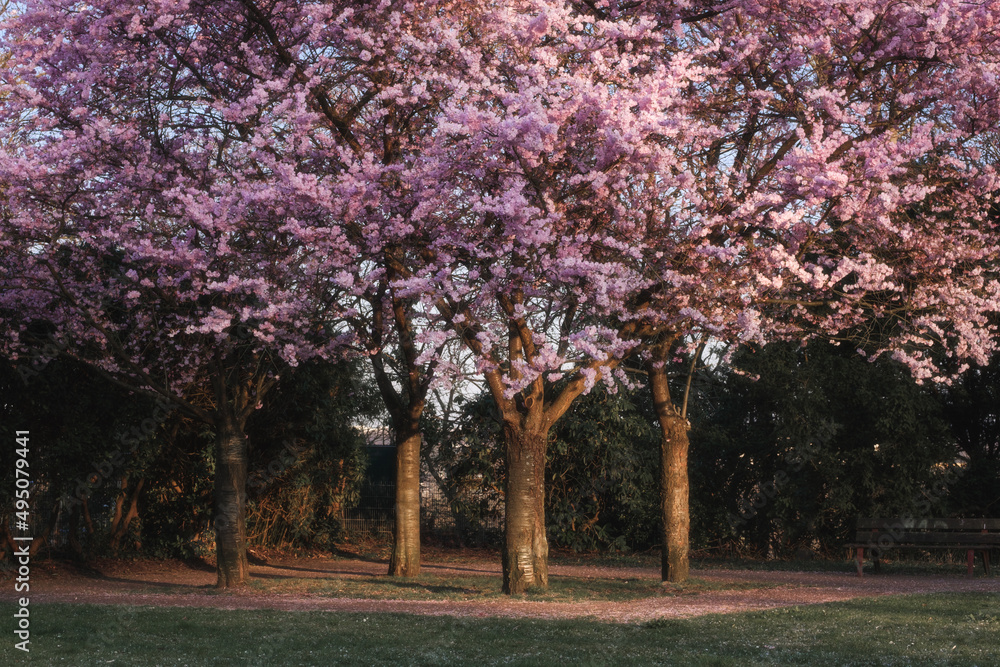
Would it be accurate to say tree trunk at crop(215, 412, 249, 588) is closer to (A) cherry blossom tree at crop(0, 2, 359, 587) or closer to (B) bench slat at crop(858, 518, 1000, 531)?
(A) cherry blossom tree at crop(0, 2, 359, 587)

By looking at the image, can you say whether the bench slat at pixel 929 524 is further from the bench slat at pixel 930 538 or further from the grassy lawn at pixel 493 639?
the grassy lawn at pixel 493 639

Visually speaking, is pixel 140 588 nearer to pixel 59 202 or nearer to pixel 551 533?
pixel 59 202

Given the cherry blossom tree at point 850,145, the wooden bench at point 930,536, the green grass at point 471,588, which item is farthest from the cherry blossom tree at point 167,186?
the wooden bench at point 930,536

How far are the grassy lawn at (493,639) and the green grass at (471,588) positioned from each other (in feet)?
6.86

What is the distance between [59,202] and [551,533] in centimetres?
1068

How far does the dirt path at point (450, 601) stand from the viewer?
9.29m

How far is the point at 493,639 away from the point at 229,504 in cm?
564

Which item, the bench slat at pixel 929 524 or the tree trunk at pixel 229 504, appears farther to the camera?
the bench slat at pixel 929 524

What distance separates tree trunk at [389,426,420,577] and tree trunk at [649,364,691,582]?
3382 mm

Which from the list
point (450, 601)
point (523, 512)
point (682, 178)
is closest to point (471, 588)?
point (523, 512)

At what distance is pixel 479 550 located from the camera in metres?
19.1

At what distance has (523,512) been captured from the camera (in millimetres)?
10938

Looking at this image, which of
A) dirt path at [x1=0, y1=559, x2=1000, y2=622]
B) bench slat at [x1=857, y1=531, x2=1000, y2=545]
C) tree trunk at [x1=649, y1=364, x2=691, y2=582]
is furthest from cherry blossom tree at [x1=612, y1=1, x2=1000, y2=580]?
bench slat at [x1=857, y1=531, x2=1000, y2=545]

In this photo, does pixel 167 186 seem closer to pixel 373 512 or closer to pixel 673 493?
pixel 673 493
